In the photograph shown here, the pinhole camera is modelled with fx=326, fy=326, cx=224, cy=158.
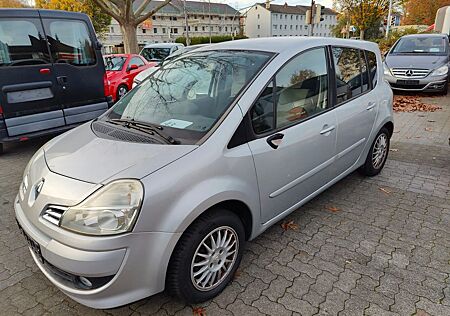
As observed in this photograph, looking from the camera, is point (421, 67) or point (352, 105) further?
point (421, 67)

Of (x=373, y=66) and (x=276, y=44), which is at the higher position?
(x=276, y=44)

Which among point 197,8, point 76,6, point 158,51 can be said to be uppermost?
point 197,8

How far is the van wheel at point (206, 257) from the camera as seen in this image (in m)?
2.00

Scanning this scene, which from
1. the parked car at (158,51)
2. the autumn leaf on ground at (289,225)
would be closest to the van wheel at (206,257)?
the autumn leaf on ground at (289,225)

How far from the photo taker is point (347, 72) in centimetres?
341

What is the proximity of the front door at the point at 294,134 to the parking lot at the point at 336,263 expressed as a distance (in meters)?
0.39

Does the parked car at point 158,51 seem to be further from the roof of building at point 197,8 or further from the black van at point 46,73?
the roof of building at point 197,8

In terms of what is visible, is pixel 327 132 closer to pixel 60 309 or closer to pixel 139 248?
pixel 139 248

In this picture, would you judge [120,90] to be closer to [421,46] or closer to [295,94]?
[295,94]

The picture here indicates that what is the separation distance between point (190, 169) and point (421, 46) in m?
10.8

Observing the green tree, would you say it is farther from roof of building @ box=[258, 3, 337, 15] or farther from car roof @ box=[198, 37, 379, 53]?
roof of building @ box=[258, 3, 337, 15]

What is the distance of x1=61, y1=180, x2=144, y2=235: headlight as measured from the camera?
1791 mm

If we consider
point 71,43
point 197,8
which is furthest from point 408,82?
point 197,8

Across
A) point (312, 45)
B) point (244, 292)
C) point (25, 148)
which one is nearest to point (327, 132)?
point (312, 45)
